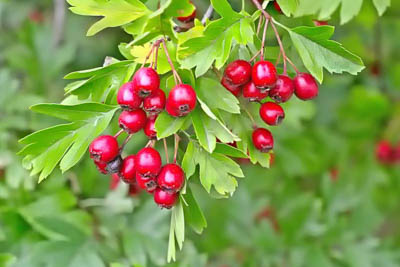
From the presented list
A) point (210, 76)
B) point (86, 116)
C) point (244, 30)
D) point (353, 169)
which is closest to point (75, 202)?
point (86, 116)

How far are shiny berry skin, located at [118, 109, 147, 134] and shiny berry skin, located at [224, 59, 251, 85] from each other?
188 mm

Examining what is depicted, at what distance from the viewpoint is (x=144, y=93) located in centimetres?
114

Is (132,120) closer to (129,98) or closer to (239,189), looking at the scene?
(129,98)

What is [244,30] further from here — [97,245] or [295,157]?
[295,157]

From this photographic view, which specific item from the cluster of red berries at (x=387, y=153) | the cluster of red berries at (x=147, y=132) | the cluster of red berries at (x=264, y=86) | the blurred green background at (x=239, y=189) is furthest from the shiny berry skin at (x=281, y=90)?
the cluster of red berries at (x=387, y=153)

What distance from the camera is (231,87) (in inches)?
48.9

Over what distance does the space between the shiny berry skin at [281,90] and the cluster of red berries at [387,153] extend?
5.47ft

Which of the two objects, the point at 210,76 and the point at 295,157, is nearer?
the point at 210,76

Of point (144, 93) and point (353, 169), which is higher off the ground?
point (144, 93)

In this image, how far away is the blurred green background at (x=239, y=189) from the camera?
6.32ft

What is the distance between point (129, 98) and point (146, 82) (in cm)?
7

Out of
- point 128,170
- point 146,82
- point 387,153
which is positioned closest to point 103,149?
point 128,170

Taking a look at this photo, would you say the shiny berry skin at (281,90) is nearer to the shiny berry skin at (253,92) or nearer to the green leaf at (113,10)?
the shiny berry skin at (253,92)

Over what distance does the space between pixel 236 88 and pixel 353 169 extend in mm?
1599
